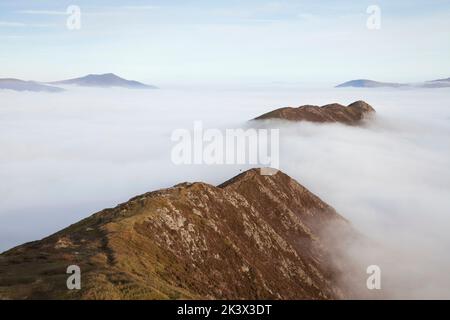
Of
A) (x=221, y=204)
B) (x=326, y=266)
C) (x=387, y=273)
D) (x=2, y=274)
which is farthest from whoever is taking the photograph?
(x=387, y=273)

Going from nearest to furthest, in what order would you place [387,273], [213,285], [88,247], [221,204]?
[88,247] < [213,285] < [221,204] < [387,273]

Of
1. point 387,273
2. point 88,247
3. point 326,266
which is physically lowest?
point 387,273
